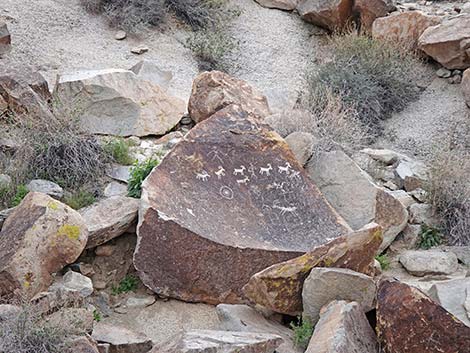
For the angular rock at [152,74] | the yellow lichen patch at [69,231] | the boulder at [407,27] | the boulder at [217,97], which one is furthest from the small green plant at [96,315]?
the boulder at [407,27]

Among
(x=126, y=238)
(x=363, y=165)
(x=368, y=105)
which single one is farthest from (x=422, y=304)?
(x=368, y=105)

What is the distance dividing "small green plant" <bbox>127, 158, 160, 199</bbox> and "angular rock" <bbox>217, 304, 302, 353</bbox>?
55.2 inches

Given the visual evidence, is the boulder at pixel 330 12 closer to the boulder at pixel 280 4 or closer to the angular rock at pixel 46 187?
the boulder at pixel 280 4

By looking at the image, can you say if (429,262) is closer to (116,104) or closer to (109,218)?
(109,218)

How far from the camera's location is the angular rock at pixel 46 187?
219 inches

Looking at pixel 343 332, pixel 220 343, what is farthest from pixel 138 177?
pixel 343 332

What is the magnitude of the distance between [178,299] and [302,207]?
127 cm

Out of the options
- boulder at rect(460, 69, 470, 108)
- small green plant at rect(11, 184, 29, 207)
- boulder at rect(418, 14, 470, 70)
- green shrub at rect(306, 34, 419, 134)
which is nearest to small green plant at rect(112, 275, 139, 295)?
small green plant at rect(11, 184, 29, 207)

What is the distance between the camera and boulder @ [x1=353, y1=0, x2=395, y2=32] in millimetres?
10133

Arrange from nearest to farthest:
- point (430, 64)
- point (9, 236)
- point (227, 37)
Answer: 1. point (9, 236)
2. point (430, 64)
3. point (227, 37)

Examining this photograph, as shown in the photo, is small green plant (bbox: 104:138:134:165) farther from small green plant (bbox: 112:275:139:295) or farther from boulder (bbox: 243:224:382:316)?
boulder (bbox: 243:224:382:316)

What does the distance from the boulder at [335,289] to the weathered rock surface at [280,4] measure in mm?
7194

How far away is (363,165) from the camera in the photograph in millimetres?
6918

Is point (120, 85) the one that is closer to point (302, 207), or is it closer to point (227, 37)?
point (302, 207)
